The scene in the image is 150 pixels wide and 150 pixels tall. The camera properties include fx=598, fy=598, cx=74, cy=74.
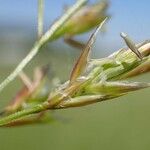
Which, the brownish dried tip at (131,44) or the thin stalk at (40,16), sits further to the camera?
the thin stalk at (40,16)

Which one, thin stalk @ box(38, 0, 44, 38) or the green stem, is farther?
thin stalk @ box(38, 0, 44, 38)

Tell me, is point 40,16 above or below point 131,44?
above

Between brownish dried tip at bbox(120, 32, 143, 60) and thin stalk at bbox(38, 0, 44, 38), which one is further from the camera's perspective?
thin stalk at bbox(38, 0, 44, 38)

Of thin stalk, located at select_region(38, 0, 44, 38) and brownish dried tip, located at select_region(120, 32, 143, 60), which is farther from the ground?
thin stalk, located at select_region(38, 0, 44, 38)

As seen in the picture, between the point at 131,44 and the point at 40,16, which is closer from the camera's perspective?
the point at 131,44

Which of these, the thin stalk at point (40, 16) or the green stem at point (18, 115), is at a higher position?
the thin stalk at point (40, 16)

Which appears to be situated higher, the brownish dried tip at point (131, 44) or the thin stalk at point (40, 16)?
the thin stalk at point (40, 16)

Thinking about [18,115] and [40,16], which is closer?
[18,115]

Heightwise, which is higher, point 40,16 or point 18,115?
point 40,16

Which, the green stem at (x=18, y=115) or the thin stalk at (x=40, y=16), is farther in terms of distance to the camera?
the thin stalk at (x=40, y=16)

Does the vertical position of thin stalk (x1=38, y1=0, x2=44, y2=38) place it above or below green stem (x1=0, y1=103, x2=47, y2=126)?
above

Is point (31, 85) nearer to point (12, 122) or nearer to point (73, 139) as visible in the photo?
point (12, 122)
